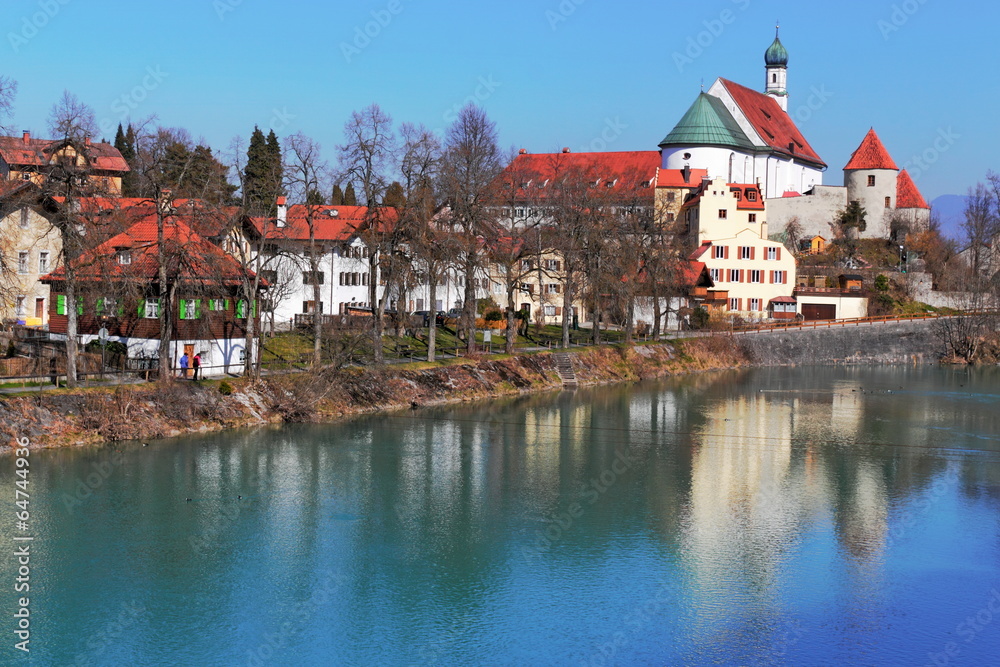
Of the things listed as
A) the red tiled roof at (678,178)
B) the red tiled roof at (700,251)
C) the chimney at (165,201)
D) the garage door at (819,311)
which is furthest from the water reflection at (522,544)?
the red tiled roof at (678,178)

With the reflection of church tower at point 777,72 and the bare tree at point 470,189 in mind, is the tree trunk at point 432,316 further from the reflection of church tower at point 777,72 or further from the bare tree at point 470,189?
the reflection of church tower at point 777,72

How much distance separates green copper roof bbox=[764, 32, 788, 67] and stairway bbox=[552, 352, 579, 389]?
278 ft

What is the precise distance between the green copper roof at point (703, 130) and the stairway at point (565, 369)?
50949 mm

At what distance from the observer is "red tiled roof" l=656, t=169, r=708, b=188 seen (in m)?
103

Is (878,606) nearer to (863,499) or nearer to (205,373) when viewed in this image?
(863,499)

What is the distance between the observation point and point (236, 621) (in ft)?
72.7

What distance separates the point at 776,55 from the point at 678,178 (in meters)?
38.9

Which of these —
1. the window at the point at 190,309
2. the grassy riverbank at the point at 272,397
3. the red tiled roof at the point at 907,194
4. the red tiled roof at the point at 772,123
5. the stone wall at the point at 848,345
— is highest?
the red tiled roof at the point at 772,123

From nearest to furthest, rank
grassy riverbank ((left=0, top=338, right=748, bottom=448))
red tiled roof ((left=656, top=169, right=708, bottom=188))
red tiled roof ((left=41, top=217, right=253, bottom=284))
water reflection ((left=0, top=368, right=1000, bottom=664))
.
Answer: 1. water reflection ((left=0, top=368, right=1000, bottom=664))
2. grassy riverbank ((left=0, top=338, right=748, bottom=448))
3. red tiled roof ((left=41, top=217, right=253, bottom=284))
4. red tiled roof ((left=656, top=169, right=708, bottom=188))

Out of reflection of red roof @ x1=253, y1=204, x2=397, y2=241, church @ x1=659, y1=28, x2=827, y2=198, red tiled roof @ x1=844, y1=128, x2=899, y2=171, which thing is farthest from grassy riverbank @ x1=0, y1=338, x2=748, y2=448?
red tiled roof @ x1=844, y1=128, x2=899, y2=171

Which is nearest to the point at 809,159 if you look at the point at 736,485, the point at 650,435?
the point at 650,435

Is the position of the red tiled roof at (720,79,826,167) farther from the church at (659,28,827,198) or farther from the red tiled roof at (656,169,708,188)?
the red tiled roof at (656,169,708,188)

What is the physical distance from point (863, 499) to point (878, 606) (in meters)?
10.2

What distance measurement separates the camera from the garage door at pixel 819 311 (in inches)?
3369
